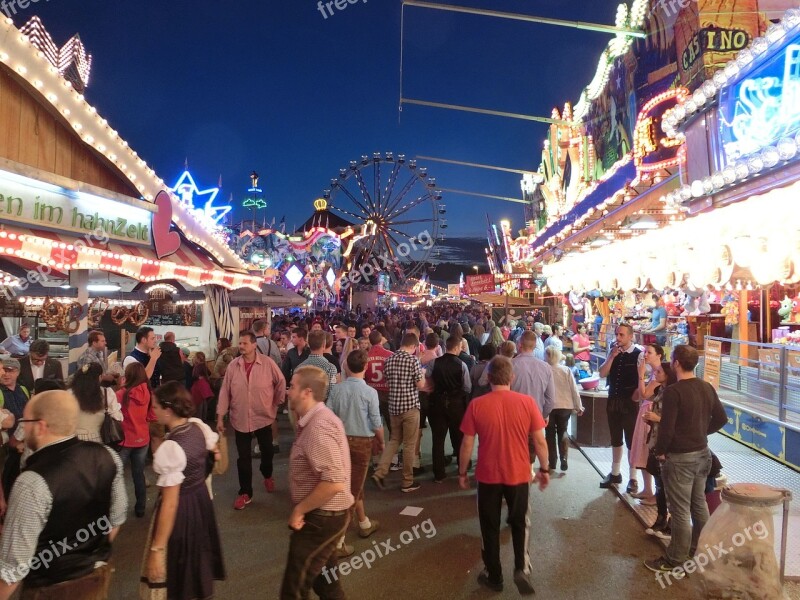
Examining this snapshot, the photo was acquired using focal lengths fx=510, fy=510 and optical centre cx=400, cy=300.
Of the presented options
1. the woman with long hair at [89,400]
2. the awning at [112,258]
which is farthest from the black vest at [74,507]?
the awning at [112,258]

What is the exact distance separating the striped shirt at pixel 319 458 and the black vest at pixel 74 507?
88 centimetres

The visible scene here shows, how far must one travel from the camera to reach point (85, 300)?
707 centimetres

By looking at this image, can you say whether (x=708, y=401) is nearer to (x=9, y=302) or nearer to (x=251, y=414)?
(x=251, y=414)

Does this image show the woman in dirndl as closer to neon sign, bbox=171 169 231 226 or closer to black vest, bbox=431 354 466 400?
black vest, bbox=431 354 466 400

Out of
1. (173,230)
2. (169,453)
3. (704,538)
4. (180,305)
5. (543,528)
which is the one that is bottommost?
(543,528)

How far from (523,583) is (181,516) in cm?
237

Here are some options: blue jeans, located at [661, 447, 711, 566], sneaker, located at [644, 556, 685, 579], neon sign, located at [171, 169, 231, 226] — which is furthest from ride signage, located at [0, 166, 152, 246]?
sneaker, located at [644, 556, 685, 579]

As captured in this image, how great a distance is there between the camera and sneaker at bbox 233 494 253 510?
505 centimetres

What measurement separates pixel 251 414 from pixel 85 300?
362 centimetres

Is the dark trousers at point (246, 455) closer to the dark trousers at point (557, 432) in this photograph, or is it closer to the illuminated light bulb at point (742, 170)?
the dark trousers at point (557, 432)

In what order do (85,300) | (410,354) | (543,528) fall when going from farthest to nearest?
(85,300) → (410,354) → (543,528)

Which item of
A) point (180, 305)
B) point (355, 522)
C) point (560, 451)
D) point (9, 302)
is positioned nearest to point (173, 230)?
point (180, 305)

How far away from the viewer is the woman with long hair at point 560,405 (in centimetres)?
613

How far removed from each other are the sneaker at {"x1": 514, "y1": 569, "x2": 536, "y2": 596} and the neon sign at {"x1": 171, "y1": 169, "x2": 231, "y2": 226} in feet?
28.7
